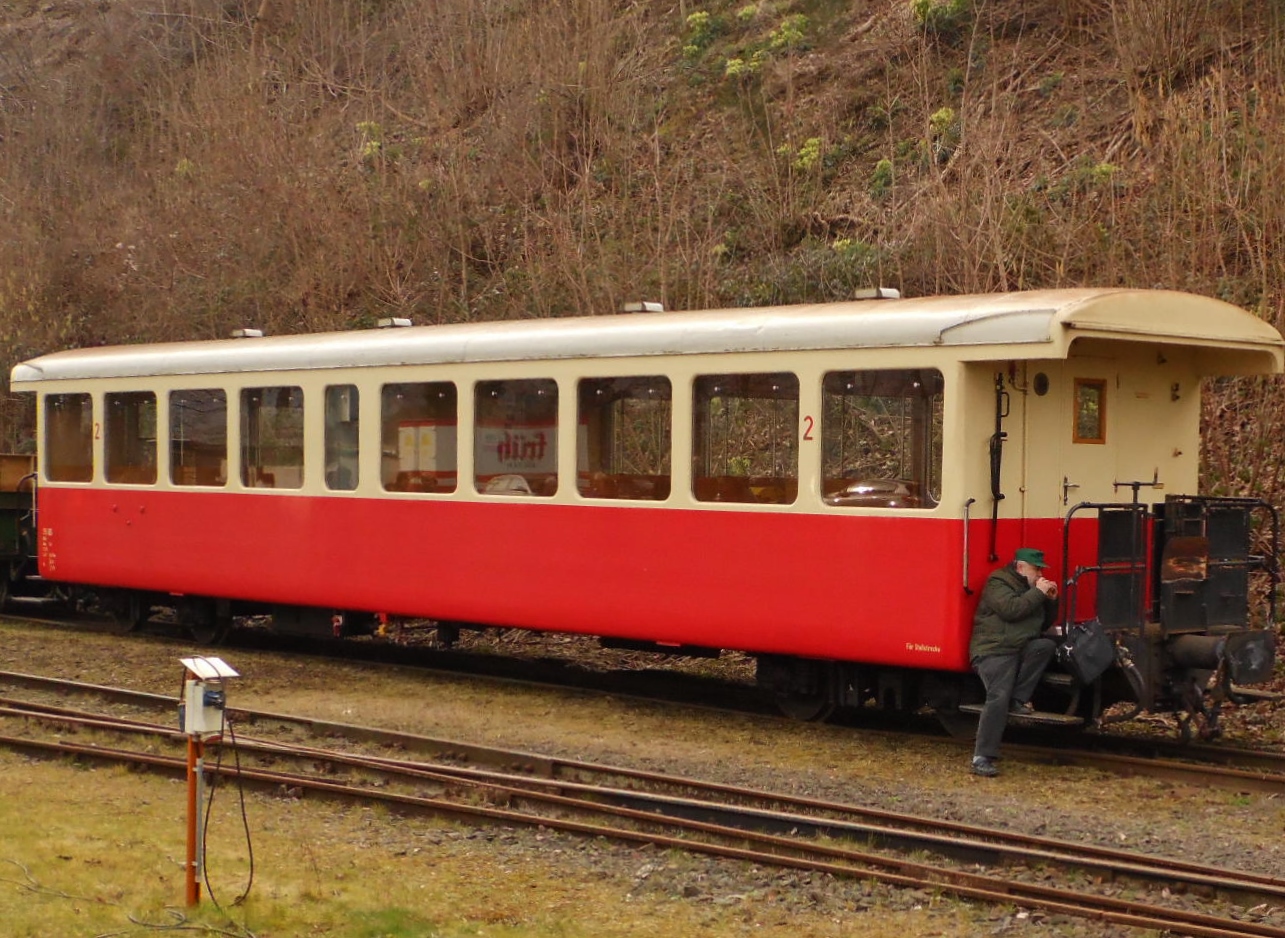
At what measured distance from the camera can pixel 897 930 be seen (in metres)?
6.53

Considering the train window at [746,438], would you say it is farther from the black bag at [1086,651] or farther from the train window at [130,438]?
the train window at [130,438]

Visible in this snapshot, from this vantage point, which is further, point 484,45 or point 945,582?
point 484,45

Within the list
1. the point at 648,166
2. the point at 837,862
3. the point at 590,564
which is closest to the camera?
the point at 837,862

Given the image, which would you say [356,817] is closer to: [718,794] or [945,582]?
[718,794]

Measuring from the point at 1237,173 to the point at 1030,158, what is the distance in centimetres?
670

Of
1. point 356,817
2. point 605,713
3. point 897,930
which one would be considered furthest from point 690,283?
point 897,930

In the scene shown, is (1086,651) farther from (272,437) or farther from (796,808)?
(272,437)

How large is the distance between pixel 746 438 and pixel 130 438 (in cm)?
711

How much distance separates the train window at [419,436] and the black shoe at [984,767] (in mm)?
4712

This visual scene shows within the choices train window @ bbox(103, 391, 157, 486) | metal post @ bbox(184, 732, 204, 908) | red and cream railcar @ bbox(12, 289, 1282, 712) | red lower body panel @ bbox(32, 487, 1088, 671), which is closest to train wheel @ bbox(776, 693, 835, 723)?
red and cream railcar @ bbox(12, 289, 1282, 712)

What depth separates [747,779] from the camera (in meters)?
9.37

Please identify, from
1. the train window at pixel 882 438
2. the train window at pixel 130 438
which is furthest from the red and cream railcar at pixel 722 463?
the train window at pixel 130 438

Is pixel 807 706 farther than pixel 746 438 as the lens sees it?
Yes

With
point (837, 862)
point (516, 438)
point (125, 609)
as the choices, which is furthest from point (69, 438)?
point (837, 862)
